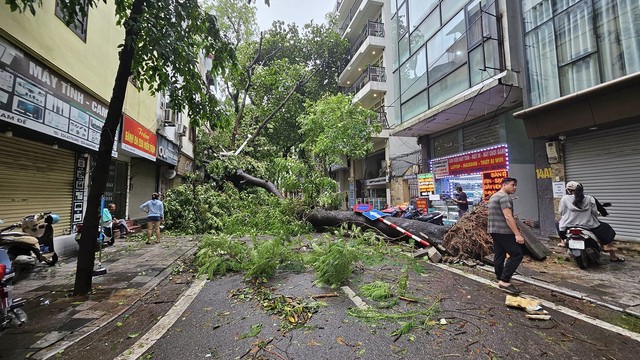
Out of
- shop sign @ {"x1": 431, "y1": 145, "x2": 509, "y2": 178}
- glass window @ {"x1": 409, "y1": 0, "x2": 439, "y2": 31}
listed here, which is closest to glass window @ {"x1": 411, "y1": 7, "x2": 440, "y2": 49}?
glass window @ {"x1": 409, "y1": 0, "x2": 439, "y2": 31}

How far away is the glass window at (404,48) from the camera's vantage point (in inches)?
567

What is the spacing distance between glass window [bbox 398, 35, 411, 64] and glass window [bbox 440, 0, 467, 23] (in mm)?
2628

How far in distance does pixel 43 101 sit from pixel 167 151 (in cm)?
770

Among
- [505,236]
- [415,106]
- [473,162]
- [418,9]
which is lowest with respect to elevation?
[505,236]

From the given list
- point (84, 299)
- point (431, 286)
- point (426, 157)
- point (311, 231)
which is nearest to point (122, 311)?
point (84, 299)

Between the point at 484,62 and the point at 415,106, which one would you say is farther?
the point at 415,106

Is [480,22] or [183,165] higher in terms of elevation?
[480,22]

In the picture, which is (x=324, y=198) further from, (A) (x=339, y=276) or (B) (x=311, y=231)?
(A) (x=339, y=276)

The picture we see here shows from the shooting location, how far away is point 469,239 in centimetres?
657

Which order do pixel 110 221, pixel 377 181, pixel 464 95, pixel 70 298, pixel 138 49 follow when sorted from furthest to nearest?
pixel 377 181
pixel 464 95
pixel 110 221
pixel 138 49
pixel 70 298

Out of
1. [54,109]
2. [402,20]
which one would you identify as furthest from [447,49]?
[54,109]

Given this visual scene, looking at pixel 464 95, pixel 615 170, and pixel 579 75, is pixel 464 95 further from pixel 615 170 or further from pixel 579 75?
pixel 615 170

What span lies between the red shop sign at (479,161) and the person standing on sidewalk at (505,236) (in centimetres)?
638

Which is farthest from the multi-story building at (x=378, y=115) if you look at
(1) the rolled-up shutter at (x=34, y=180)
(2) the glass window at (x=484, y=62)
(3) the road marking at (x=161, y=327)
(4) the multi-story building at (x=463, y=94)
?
(1) the rolled-up shutter at (x=34, y=180)
